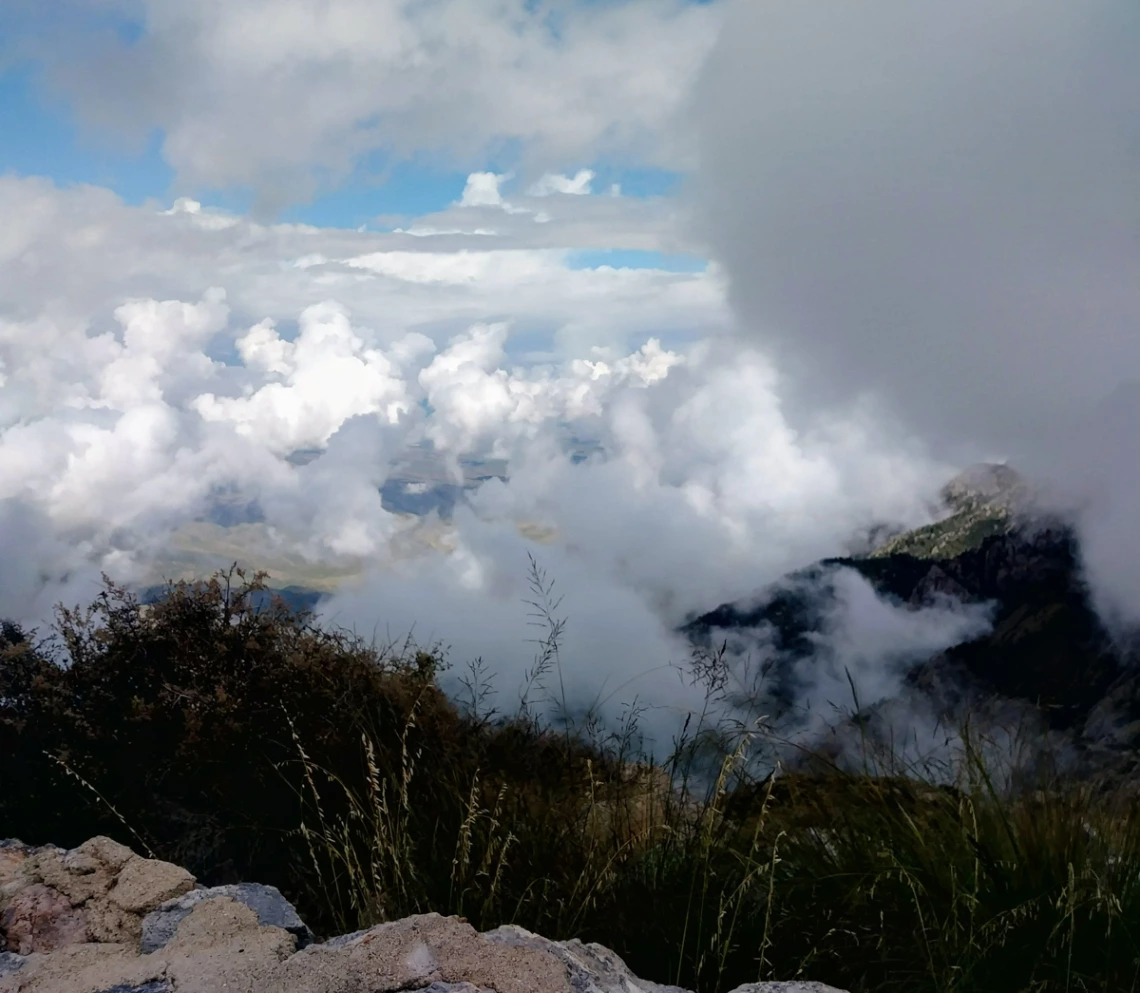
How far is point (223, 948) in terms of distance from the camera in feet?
9.01

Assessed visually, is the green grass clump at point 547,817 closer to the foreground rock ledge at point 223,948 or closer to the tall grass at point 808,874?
the tall grass at point 808,874

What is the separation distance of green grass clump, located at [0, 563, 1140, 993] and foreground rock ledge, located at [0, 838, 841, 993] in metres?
0.44

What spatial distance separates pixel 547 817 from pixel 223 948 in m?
1.48

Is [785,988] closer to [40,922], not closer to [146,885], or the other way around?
[146,885]

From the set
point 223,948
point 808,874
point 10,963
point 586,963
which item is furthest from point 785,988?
point 10,963

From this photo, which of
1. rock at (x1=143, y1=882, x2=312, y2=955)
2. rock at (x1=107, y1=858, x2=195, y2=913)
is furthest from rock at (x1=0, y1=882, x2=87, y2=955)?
rock at (x1=143, y1=882, x2=312, y2=955)

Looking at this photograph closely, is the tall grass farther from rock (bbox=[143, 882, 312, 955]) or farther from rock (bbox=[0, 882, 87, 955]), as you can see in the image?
rock (bbox=[0, 882, 87, 955])

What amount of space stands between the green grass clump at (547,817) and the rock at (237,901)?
13.4 inches

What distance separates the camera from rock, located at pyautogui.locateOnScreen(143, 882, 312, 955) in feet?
9.63

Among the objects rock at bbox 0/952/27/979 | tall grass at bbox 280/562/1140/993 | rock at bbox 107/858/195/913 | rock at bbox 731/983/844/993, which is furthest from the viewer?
rock at bbox 107/858/195/913

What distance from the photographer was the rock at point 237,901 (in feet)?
9.63

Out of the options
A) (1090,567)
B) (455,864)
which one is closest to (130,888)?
(455,864)

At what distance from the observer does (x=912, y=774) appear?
4070 mm

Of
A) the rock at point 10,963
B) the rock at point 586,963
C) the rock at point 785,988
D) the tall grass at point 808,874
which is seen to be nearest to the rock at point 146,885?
the rock at point 10,963
